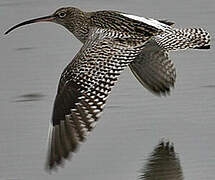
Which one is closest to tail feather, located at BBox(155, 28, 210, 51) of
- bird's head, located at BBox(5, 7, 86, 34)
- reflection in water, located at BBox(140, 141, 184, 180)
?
reflection in water, located at BBox(140, 141, 184, 180)

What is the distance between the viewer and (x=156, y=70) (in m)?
8.68

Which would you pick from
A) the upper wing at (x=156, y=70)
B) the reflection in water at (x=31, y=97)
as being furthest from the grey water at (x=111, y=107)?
the upper wing at (x=156, y=70)

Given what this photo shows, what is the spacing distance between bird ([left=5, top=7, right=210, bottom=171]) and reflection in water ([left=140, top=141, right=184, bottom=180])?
47 cm

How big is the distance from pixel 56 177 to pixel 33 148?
639mm

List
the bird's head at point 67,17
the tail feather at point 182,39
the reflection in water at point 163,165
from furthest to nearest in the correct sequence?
the bird's head at point 67,17 → the tail feather at point 182,39 → the reflection in water at point 163,165

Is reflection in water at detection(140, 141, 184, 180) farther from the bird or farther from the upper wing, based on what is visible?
the upper wing

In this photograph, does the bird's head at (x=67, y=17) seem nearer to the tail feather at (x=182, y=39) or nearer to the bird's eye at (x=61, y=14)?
the bird's eye at (x=61, y=14)

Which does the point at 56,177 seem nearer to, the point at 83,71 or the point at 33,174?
the point at 33,174

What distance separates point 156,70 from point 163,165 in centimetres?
127

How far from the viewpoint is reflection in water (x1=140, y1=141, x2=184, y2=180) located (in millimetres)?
7355

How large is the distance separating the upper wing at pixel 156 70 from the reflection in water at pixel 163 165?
775 mm

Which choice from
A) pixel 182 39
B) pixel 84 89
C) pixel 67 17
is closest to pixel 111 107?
pixel 182 39

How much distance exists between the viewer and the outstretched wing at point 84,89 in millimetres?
7367

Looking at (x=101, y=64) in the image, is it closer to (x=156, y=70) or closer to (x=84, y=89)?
(x=84, y=89)
